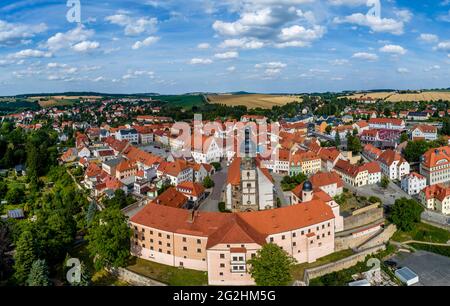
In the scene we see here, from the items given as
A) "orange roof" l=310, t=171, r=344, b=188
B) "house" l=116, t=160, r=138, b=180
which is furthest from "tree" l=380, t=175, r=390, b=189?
"house" l=116, t=160, r=138, b=180

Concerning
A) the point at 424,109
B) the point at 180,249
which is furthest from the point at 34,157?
the point at 424,109

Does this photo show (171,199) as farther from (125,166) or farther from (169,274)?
(125,166)

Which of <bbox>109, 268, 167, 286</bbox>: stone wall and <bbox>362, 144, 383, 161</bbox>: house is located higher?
<bbox>362, 144, 383, 161</bbox>: house

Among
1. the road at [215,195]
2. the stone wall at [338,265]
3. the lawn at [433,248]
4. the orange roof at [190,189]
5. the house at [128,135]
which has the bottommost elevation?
the lawn at [433,248]

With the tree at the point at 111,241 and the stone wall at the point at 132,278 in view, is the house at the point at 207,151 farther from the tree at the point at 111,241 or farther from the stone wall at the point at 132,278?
the stone wall at the point at 132,278

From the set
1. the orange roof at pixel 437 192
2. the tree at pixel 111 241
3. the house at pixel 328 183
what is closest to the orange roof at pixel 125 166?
the tree at pixel 111 241

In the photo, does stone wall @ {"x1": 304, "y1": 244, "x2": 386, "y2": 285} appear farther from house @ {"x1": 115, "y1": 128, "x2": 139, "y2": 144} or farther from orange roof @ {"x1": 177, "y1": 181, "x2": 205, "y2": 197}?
house @ {"x1": 115, "y1": 128, "x2": 139, "y2": 144}
